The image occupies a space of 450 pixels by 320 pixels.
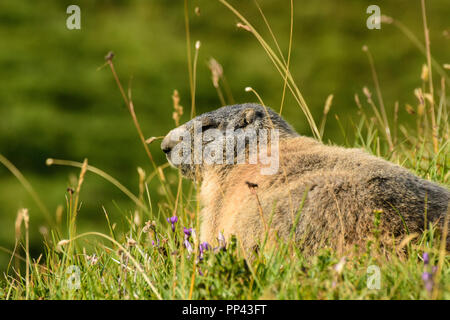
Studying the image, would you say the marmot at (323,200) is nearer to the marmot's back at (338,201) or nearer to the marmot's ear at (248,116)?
the marmot's back at (338,201)

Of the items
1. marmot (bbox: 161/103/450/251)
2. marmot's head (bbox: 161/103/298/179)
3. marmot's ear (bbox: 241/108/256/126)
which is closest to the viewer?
marmot (bbox: 161/103/450/251)

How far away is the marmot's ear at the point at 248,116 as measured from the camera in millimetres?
4988

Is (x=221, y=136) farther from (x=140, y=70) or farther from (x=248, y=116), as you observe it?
(x=140, y=70)

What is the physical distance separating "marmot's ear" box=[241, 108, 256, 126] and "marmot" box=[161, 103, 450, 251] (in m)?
0.47

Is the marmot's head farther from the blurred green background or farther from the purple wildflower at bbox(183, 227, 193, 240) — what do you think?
the blurred green background

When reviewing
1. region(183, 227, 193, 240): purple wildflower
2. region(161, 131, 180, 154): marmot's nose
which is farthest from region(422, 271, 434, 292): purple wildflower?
region(161, 131, 180, 154): marmot's nose

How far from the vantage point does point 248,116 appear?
4980 mm

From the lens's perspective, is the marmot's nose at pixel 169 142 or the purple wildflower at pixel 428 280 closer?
the purple wildflower at pixel 428 280

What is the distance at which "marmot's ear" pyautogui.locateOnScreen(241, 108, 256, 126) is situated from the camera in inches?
196

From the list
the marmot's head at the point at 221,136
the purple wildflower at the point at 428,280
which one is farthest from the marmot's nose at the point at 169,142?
the purple wildflower at the point at 428,280

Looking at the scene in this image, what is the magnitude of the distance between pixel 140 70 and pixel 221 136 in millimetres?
14717

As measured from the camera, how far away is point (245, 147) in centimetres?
485

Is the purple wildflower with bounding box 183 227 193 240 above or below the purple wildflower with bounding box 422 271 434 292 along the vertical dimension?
below

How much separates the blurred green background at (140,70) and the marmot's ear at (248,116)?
10.2 meters
